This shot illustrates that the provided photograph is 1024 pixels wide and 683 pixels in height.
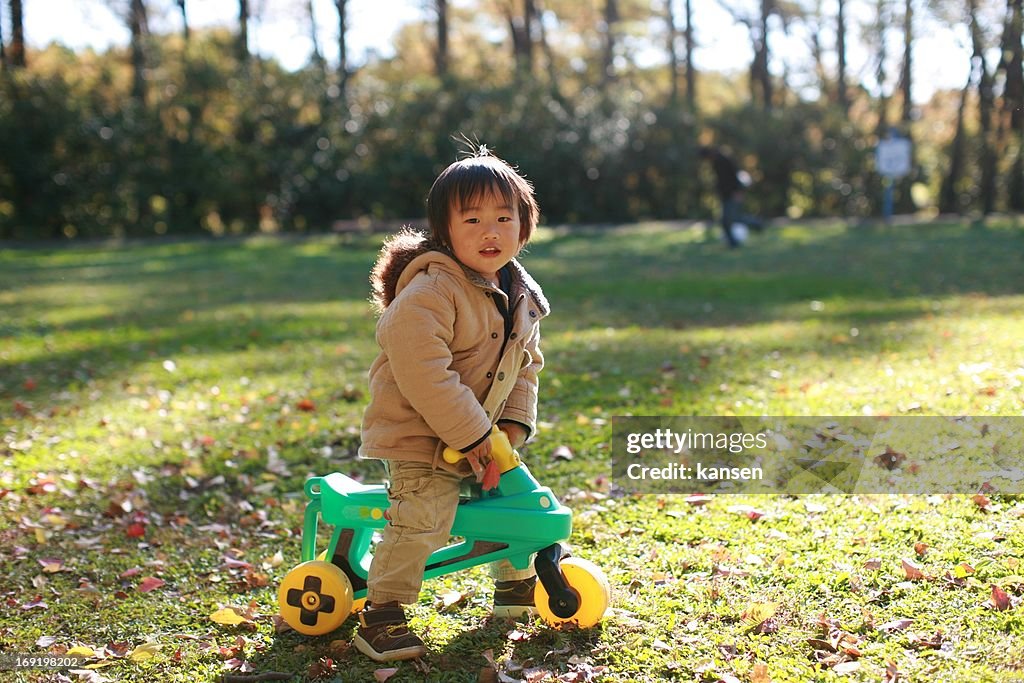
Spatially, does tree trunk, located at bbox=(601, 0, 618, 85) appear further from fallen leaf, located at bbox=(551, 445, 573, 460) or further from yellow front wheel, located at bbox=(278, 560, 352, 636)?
yellow front wheel, located at bbox=(278, 560, 352, 636)

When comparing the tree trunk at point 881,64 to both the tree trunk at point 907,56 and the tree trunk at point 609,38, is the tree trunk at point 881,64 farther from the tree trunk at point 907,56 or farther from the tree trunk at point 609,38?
the tree trunk at point 609,38

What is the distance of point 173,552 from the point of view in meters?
4.52

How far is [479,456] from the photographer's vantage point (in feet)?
10.6

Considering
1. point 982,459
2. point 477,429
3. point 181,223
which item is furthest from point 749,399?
point 181,223

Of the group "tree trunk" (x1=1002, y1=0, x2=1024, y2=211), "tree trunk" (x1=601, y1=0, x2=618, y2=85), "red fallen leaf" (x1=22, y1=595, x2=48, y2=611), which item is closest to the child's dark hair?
"red fallen leaf" (x1=22, y1=595, x2=48, y2=611)

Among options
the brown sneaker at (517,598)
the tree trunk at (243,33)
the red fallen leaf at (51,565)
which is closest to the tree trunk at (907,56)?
the tree trunk at (243,33)

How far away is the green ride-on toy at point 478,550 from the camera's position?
11.0 ft

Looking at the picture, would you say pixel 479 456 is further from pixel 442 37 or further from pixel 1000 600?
pixel 442 37

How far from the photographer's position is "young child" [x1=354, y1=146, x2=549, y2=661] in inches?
123

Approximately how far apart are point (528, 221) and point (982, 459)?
2567 mm

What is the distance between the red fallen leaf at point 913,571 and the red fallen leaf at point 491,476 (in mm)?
1558

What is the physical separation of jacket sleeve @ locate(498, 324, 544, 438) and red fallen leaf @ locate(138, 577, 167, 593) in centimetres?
168

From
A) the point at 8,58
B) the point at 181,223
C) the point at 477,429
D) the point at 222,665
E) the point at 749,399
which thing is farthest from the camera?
the point at 8,58

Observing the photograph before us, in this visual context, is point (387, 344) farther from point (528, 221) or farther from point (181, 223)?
point (181, 223)
